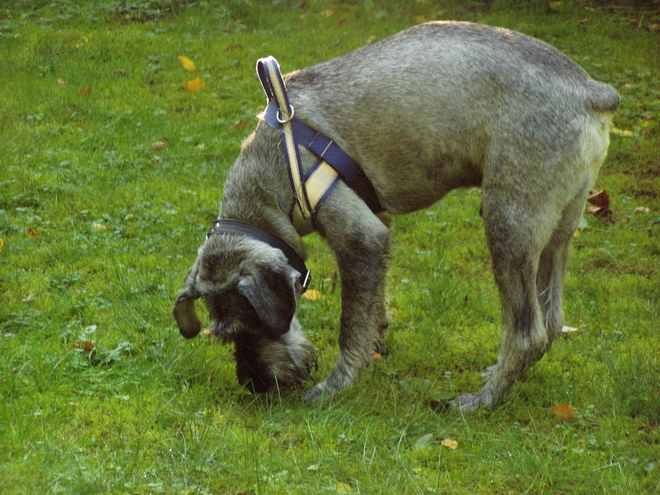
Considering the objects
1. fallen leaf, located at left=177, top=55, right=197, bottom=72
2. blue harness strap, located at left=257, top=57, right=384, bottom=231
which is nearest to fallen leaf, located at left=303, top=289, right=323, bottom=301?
blue harness strap, located at left=257, top=57, right=384, bottom=231

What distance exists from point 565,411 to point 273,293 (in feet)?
5.68

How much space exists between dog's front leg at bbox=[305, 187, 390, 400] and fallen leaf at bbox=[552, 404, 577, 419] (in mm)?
1102

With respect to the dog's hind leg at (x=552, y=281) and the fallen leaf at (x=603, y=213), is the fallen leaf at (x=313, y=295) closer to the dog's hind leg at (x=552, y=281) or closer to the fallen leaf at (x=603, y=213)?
the dog's hind leg at (x=552, y=281)

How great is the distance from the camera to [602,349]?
4.96 meters

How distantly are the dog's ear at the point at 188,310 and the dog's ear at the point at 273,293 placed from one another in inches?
14.1

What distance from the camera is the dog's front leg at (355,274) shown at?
14.6ft

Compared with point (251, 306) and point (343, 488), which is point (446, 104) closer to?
point (251, 306)

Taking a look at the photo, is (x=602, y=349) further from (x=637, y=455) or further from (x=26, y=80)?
(x=26, y=80)

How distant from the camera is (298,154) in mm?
4473

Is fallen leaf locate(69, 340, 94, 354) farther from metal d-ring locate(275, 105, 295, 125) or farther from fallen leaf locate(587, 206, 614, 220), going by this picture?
fallen leaf locate(587, 206, 614, 220)

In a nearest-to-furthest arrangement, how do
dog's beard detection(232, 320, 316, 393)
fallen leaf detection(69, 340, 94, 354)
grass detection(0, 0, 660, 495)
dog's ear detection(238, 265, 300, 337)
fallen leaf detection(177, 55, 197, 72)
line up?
grass detection(0, 0, 660, 495) < dog's ear detection(238, 265, 300, 337) < dog's beard detection(232, 320, 316, 393) < fallen leaf detection(69, 340, 94, 354) < fallen leaf detection(177, 55, 197, 72)

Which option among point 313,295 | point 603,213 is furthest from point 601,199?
point 313,295

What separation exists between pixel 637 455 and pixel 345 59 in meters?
2.75

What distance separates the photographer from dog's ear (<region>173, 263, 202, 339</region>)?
447cm
